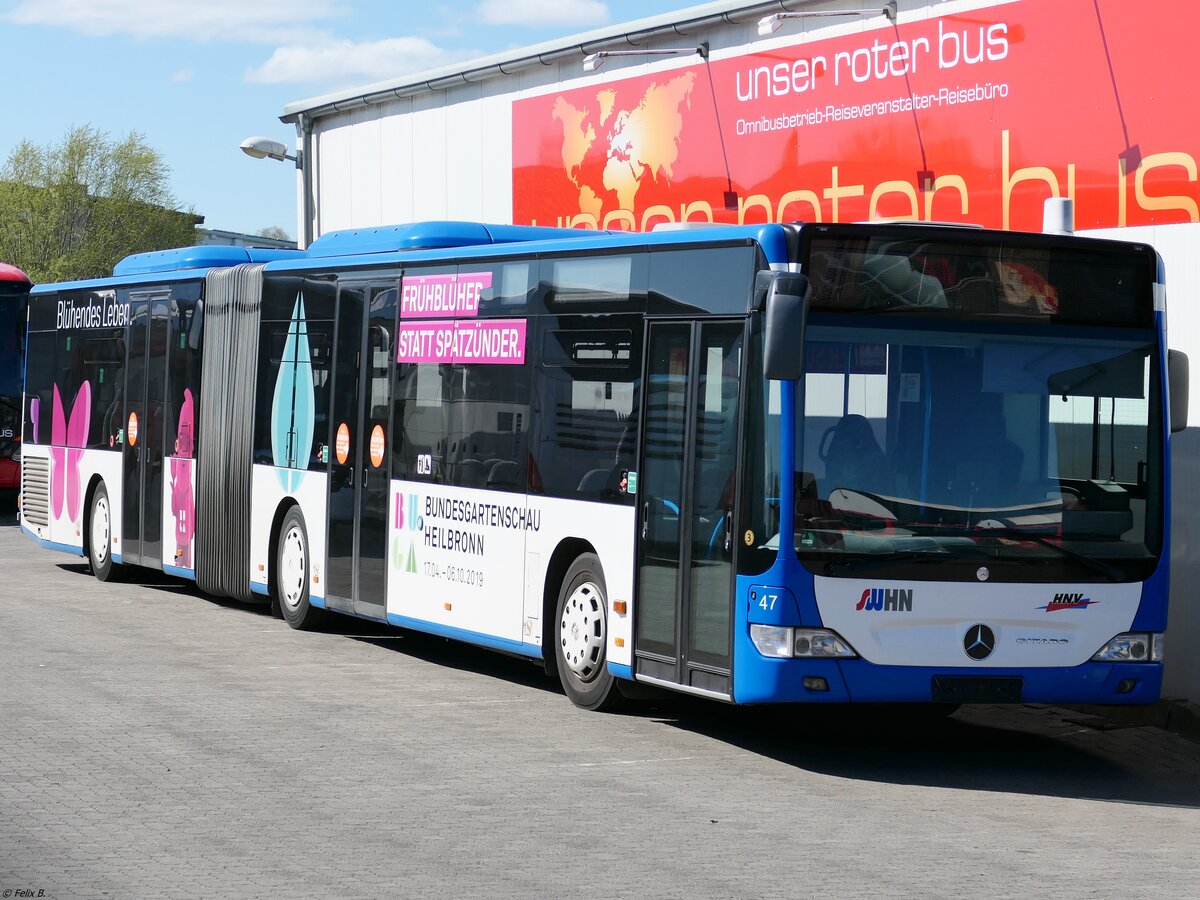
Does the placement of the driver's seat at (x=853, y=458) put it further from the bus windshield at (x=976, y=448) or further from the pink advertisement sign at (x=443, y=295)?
the pink advertisement sign at (x=443, y=295)

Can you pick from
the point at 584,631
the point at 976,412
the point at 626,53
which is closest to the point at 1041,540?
the point at 976,412

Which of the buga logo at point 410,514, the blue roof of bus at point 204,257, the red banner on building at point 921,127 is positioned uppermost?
the red banner on building at point 921,127

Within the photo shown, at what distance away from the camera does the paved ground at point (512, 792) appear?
7148mm

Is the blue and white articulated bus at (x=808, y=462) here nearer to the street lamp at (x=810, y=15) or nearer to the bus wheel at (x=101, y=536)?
the street lamp at (x=810, y=15)

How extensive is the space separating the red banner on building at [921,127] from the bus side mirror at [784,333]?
478 cm

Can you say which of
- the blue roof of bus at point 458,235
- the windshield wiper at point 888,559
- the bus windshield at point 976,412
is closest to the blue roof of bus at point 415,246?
the blue roof of bus at point 458,235

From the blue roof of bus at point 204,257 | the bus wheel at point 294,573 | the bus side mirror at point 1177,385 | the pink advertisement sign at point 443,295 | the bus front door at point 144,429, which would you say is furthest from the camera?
the bus front door at point 144,429

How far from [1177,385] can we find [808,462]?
244 cm

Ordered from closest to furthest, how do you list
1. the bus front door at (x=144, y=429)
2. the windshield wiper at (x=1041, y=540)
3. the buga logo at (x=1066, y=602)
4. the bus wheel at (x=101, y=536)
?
the windshield wiper at (x=1041, y=540) < the buga logo at (x=1066, y=602) < the bus front door at (x=144, y=429) < the bus wheel at (x=101, y=536)

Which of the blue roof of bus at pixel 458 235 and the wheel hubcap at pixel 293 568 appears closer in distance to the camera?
the blue roof of bus at pixel 458 235

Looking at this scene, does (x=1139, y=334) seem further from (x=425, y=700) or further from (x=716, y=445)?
(x=425, y=700)

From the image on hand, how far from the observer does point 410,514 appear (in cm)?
1376

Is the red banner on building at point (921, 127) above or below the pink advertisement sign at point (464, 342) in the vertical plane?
above

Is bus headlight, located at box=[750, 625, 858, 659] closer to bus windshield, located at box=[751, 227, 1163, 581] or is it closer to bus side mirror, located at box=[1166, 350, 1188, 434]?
bus windshield, located at box=[751, 227, 1163, 581]
